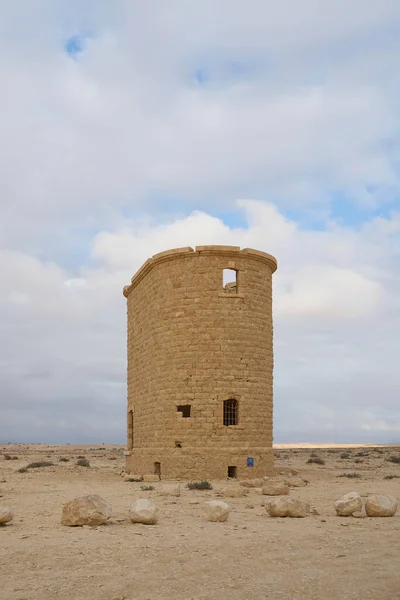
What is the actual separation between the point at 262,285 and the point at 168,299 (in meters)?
3.05

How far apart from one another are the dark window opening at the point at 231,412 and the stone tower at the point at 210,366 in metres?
0.03

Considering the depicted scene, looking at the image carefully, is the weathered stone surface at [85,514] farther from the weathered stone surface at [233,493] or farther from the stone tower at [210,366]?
the stone tower at [210,366]

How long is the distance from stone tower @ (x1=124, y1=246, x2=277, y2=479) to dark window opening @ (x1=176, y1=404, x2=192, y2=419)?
3 cm

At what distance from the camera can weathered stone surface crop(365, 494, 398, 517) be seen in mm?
10078

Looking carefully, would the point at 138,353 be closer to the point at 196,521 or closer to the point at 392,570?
the point at 196,521

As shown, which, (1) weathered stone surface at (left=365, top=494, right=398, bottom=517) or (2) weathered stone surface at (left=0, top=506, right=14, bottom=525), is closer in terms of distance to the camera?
(2) weathered stone surface at (left=0, top=506, right=14, bottom=525)

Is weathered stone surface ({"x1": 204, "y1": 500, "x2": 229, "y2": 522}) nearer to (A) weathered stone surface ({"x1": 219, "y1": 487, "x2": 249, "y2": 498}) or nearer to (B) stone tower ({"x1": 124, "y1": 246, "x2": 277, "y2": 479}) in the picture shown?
(A) weathered stone surface ({"x1": 219, "y1": 487, "x2": 249, "y2": 498})

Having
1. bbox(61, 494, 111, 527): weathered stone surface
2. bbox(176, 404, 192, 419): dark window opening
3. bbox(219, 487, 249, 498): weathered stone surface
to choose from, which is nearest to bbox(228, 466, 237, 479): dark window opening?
bbox(176, 404, 192, 419): dark window opening

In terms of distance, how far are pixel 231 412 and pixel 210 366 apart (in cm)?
158

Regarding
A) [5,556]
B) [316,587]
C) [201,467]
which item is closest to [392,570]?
[316,587]

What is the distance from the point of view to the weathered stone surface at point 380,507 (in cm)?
1008

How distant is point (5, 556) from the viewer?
7316 millimetres

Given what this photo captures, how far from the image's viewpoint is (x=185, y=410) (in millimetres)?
18734

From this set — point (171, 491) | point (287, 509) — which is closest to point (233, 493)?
point (171, 491)
